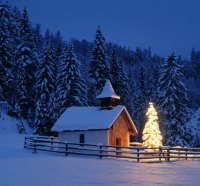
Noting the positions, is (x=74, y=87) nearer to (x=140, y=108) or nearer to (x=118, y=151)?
(x=118, y=151)

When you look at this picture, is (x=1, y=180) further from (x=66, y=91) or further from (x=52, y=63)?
(x=52, y=63)

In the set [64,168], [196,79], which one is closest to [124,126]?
[64,168]

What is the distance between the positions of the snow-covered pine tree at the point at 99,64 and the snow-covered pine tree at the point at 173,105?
9562 mm

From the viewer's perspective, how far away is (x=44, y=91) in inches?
2256

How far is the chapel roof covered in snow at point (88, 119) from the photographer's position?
125ft

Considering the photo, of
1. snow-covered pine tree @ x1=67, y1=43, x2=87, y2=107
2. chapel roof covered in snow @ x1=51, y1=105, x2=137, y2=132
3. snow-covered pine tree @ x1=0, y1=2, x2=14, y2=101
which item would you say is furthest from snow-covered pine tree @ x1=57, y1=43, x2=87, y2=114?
chapel roof covered in snow @ x1=51, y1=105, x2=137, y2=132

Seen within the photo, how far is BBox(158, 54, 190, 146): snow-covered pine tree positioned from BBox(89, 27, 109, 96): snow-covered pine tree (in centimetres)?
956

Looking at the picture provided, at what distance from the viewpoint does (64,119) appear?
41219mm

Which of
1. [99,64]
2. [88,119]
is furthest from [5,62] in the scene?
[88,119]

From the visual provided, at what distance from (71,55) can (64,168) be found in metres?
34.2

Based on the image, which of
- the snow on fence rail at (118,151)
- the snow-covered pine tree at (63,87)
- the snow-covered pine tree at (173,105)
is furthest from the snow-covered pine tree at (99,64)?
the snow on fence rail at (118,151)

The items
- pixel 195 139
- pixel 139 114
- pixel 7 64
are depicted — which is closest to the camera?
pixel 7 64

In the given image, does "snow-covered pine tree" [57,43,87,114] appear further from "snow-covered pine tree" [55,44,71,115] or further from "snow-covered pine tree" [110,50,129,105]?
"snow-covered pine tree" [110,50,129,105]

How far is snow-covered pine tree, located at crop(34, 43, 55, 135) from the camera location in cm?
5447
